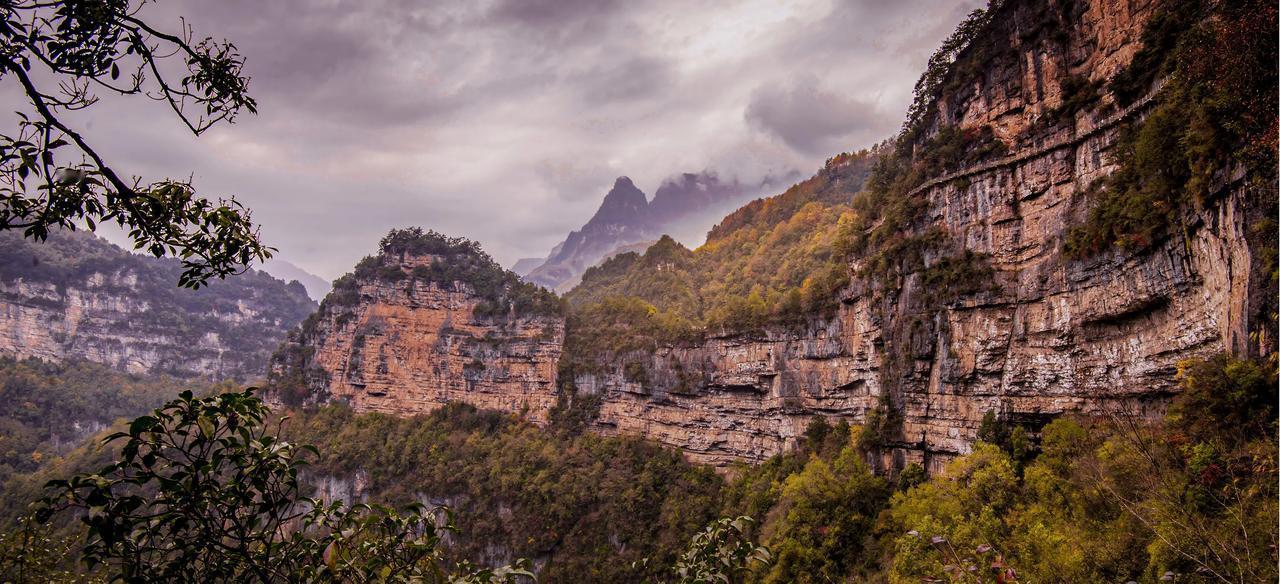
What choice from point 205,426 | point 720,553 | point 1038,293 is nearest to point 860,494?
point 1038,293

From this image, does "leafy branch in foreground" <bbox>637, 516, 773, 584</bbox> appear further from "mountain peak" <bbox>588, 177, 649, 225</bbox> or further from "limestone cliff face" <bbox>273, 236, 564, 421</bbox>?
"mountain peak" <bbox>588, 177, 649, 225</bbox>

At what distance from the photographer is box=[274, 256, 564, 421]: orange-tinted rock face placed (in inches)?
1746

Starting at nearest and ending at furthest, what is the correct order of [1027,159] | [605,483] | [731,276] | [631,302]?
[1027,159] → [605,483] → [631,302] → [731,276]

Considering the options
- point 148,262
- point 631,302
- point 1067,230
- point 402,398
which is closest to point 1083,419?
point 1067,230

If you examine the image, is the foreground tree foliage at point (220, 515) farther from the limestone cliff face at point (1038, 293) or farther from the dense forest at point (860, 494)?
the limestone cliff face at point (1038, 293)

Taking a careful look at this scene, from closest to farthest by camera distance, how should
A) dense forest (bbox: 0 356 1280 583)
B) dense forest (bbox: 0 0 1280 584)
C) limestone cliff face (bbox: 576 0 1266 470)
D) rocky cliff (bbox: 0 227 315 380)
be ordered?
dense forest (bbox: 0 0 1280 584), dense forest (bbox: 0 356 1280 583), limestone cliff face (bbox: 576 0 1266 470), rocky cliff (bbox: 0 227 315 380)

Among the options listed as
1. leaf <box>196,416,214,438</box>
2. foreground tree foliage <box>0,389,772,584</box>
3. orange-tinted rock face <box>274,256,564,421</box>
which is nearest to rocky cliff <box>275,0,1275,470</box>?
orange-tinted rock face <box>274,256,564,421</box>

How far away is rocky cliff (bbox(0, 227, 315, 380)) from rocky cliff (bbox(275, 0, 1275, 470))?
88934mm

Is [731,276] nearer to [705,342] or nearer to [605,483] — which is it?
[705,342]

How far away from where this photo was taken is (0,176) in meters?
2.83

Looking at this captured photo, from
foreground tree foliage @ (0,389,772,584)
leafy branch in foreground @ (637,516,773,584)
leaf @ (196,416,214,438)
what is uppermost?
leaf @ (196,416,214,438)

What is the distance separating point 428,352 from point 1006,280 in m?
40.4

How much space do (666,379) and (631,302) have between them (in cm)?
942

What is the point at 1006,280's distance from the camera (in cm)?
1908
